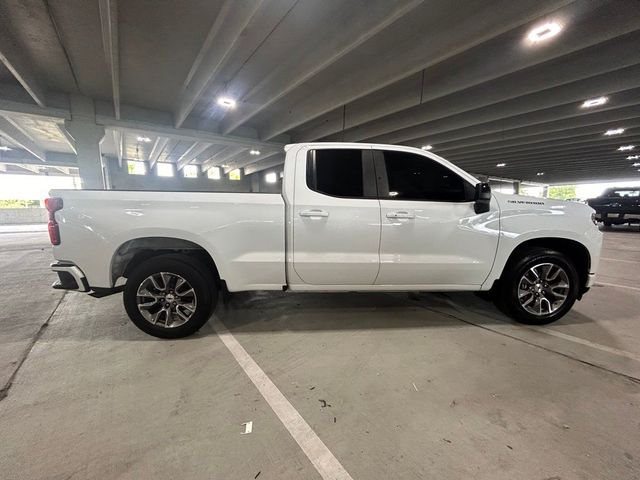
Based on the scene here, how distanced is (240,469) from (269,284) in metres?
1.51

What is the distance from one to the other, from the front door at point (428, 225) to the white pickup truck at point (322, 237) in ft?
0.04

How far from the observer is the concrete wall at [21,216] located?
1825cm

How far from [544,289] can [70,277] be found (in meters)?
4.84

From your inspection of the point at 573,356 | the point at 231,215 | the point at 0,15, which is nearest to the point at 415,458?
the point at 573,356

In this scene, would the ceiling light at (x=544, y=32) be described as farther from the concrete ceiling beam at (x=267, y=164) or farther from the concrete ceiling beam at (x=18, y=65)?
the concrete ceiling beam at (x=267, y=164)

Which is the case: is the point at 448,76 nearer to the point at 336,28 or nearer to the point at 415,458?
the point at 336,28

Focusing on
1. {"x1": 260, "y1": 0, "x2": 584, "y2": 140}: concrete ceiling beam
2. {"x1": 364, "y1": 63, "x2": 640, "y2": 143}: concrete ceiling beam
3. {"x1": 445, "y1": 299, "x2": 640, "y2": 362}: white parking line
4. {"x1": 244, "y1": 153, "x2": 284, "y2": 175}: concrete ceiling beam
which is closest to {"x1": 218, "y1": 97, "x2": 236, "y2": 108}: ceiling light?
{"x1": 260, "y1": 0, "x2": 584, "y2": 140}: concrete ceiling beam

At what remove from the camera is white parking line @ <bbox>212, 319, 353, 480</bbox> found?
4.71ft

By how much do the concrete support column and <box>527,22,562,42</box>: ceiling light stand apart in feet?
38.3

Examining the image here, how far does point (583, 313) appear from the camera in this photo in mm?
3439

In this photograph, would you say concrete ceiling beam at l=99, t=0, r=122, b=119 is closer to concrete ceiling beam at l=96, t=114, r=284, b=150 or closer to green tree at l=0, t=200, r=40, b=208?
concrete ceiling beam at l=96, t=114, r=284, b=150

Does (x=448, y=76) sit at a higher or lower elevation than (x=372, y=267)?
higher

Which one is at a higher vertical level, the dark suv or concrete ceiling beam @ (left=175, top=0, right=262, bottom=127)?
concrete ceiling beam @ (left=175, top=0, right=262, bottom=127)

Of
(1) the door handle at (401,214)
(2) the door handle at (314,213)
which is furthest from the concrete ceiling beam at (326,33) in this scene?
(2) the door handle at (314,213)
